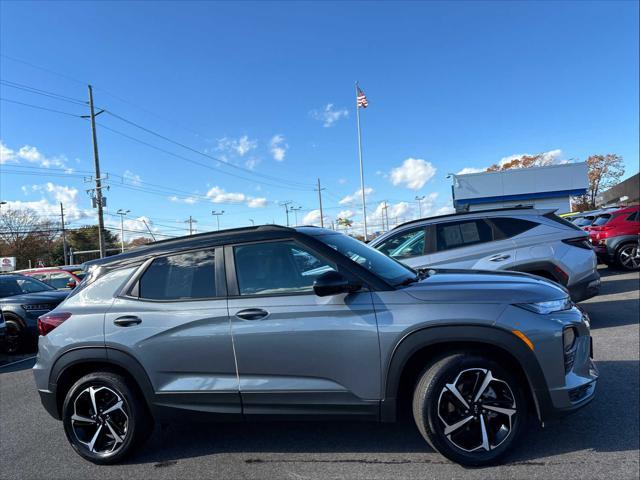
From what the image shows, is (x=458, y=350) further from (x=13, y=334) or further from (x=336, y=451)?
(x=13, y=334)

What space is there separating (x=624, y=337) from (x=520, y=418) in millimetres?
3976

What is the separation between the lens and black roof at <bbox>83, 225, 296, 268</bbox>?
3.44m

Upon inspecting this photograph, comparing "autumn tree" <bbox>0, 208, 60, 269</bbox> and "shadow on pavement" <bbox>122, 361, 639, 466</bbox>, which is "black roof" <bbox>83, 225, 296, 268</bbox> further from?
"autumn tree" <bbox>0, 208, 60, 269</bbox>

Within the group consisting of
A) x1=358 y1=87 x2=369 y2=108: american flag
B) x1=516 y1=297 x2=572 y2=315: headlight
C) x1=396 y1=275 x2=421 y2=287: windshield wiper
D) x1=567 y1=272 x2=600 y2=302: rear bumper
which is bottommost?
x1=567 y1=272 x2=600 y2=302: rear bumper

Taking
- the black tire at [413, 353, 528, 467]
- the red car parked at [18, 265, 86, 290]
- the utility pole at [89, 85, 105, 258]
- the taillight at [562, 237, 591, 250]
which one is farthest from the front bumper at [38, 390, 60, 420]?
the utility pole at [89, 85, 105, 258]

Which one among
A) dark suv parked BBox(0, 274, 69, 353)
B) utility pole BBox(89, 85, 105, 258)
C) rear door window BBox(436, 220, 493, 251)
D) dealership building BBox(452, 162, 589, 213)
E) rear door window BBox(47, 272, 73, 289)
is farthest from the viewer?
dealership building BBox(452, 162, 589, 213)

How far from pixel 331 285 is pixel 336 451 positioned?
1.41 metres

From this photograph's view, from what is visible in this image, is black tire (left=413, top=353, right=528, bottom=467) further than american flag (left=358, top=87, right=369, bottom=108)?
No

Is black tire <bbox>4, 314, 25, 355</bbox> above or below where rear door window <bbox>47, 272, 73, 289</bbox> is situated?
below

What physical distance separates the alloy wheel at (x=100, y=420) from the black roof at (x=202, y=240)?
3.48ft

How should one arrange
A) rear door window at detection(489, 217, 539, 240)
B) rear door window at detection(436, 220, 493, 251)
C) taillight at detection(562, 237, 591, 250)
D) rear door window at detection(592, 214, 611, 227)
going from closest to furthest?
taillight at detection(562, 237, 591, 250), rear door window at detection(489, 217, 539, 240), rear door window at detection(436, 220, 493, 251), rear door window at detection(592, 214, 611, 227)

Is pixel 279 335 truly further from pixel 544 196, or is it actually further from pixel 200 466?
pixel 544 196

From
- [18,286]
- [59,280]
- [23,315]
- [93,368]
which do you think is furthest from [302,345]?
[59,280]

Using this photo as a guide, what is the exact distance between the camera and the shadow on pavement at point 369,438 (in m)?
3.22
